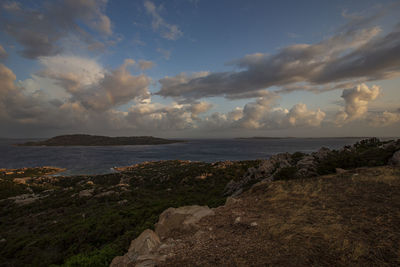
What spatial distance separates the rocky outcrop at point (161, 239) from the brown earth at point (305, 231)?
260mm

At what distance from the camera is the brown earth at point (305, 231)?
165 inches

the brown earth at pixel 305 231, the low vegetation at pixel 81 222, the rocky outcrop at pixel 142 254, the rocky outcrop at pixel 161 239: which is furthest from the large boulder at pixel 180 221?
the low vegetation at pixel 81 222

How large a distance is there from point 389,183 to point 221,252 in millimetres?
9908

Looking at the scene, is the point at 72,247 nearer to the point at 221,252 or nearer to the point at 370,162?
the point at 221,252

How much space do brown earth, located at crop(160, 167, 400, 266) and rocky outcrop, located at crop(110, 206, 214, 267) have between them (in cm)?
26

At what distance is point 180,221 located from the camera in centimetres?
723

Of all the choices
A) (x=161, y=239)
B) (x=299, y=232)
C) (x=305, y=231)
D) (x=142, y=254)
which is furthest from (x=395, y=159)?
(x=142, y=254)

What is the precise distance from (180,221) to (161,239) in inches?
43.1

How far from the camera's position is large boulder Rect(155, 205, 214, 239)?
6.72 metres

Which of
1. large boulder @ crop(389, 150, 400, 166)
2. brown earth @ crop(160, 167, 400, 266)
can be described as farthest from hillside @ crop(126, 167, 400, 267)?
large boulder @ crop(389, 150, 400, 166)

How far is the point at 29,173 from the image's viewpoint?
202 ft

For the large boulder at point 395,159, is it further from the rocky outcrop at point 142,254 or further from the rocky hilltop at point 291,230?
the rocky outcrop at point 142,254

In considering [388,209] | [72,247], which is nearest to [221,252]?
[388,209]

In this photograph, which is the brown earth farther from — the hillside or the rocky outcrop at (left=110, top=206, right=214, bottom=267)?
the rocky outcrop at (left=110, top=206, right=214, bottom=267)
